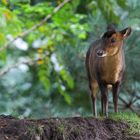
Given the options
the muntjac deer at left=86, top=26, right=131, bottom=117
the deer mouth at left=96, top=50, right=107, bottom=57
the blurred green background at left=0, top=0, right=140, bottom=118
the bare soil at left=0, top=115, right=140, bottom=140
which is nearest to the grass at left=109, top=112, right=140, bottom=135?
the bare soil at left=0, top=115, right=140, bottom=140

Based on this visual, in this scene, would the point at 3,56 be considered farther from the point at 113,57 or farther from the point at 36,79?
the point at 113,57

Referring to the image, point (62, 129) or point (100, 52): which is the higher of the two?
point (100, 52)

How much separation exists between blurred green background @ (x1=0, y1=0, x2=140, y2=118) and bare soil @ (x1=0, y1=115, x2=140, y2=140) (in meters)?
2.23

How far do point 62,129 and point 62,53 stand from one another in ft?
15.8

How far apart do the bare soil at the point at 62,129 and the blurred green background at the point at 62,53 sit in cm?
223

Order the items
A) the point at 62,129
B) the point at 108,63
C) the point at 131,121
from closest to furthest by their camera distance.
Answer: the point at 62,129, the point at 131,121, the point at 108,63

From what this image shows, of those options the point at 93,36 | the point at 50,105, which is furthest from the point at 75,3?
the point at 50,105

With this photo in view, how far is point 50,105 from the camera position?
1125 centimetres

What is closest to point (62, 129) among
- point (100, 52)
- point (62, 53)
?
point (100, 52)

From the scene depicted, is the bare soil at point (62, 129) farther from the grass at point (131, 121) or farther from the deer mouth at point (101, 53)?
the deer mouth at point (101, 53)

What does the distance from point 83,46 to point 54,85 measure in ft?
7.10

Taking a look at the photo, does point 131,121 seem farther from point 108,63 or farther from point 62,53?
point 62,53

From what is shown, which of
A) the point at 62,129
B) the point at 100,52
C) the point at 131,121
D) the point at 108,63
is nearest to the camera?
the point at 62,129

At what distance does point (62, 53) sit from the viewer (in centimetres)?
948
